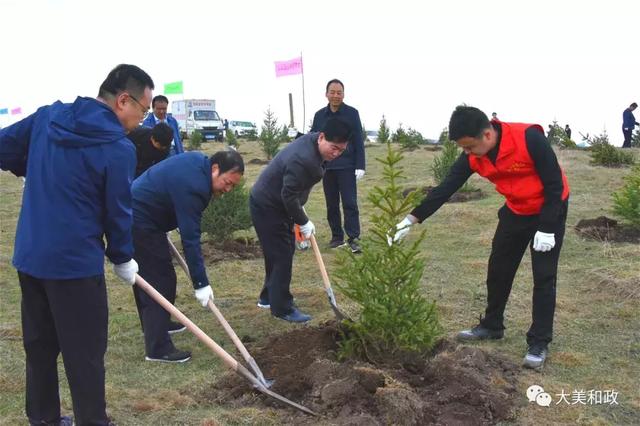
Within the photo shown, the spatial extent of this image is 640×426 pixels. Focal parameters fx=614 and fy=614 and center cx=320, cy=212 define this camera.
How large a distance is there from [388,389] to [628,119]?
1934 cm

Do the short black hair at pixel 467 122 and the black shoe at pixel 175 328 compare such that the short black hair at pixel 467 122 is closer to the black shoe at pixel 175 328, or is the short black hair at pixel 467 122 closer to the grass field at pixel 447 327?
the grass field at pixel 447 327

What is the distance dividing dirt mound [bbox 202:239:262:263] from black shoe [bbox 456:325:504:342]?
3540mm

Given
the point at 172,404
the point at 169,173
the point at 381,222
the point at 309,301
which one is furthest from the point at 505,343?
the point at 169,173

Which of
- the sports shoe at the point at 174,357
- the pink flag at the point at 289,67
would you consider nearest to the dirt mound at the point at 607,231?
the sports shoe at the point at 174,357

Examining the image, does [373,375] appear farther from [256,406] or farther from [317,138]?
[317,138]

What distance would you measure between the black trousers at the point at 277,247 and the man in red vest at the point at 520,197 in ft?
3.97

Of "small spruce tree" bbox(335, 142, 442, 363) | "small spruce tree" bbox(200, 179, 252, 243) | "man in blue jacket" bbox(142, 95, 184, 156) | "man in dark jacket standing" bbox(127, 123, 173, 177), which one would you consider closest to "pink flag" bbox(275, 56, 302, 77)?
"man in blue jacket" bbox(142, 95, 184, 156)

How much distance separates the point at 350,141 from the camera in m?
7.55

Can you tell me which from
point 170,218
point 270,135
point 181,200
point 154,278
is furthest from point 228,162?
point 270,135

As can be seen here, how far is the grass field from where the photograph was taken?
3514 millimetres

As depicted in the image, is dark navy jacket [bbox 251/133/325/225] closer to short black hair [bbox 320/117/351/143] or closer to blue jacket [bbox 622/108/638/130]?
short black hair [bbox 320/117/351/143]

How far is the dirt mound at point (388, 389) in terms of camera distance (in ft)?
10.8

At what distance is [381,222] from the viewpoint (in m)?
3.92

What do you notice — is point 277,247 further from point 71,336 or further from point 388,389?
point 71,336
